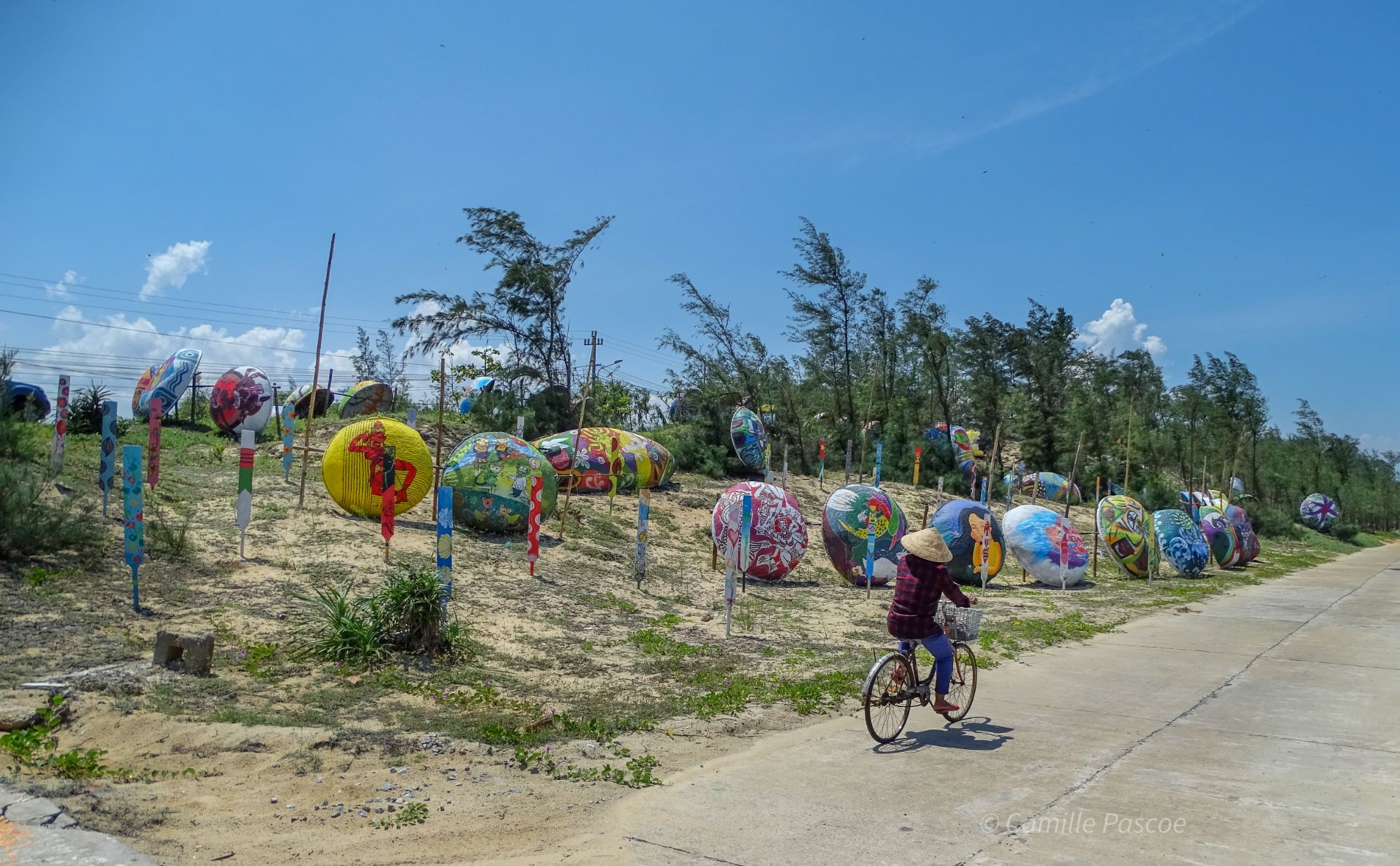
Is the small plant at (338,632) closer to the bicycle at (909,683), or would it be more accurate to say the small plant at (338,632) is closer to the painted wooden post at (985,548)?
the bicycle at (909,683)

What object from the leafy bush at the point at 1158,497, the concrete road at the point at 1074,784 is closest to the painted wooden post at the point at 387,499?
the concrete road at the point at 1074,784

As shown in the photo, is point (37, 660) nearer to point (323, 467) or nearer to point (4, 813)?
point (4, 813)

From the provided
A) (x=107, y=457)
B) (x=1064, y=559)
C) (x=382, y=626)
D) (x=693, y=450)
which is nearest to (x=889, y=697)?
(x=382, y=626)

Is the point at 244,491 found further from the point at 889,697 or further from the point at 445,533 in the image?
the point at 889,697

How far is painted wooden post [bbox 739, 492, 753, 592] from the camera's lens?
14.5 meters

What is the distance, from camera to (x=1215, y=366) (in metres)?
54.4

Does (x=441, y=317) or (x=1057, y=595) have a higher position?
(x=441, y=317)

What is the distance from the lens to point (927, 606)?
24.3 ft

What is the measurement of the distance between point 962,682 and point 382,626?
4844 millimetres

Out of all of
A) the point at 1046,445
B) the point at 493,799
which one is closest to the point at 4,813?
the point at 493,799

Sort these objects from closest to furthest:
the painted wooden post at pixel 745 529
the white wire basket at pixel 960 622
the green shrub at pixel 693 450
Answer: the white wire basket at pixel 960 622
the painted wooden post at pixel 745 529
the green shrub at pixel 693 450

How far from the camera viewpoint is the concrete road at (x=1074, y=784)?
195 inches

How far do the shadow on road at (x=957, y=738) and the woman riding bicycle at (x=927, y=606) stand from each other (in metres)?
0.21

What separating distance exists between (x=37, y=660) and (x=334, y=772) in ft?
9.69
